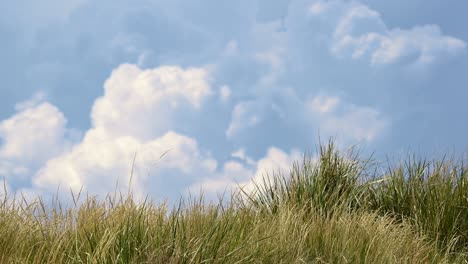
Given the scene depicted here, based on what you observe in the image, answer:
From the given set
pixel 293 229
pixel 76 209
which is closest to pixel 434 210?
pixel 293 229

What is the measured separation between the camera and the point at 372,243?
18.0 ft

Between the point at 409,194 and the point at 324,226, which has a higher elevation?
the point at 409,194

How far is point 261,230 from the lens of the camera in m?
5.27

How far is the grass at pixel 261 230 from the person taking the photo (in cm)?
430

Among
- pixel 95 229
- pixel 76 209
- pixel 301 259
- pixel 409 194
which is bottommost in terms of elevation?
pixel 301 259

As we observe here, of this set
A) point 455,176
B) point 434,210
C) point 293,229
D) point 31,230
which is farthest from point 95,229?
point 455,176

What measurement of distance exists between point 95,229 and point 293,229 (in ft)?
5.93

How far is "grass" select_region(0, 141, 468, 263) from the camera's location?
430 cm

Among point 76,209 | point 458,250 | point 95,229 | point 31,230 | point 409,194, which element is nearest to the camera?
point 95,229

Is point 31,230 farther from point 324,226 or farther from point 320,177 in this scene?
point 320,177

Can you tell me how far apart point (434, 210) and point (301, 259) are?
3.39 meters

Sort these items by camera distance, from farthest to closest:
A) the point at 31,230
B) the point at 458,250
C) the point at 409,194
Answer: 1. the point at 409,194
2. the point at 458,250
3. the point at 31,230

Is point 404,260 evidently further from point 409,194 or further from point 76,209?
point 76,209

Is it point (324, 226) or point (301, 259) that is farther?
point (324, 226)
